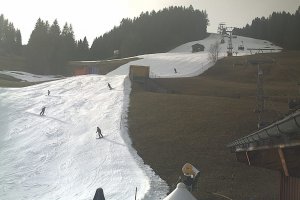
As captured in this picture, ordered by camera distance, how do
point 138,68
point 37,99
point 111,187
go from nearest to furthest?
point 111,187, point 37,99, point 138,68

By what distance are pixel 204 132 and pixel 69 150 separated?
411 inches

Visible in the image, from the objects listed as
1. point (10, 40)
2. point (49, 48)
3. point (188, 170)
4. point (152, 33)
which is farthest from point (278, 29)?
point (188, 170)

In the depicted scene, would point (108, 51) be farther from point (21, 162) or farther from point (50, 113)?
point (21, 162)

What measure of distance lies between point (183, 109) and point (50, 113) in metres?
14.0

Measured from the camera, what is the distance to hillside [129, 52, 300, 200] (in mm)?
22562

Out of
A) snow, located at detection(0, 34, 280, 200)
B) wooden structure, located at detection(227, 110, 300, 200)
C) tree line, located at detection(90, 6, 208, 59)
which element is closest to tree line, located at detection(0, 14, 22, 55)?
tree line, located at detection(90, 6, 208, 59)

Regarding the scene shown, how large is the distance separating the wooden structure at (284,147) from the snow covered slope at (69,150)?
34.7 feet

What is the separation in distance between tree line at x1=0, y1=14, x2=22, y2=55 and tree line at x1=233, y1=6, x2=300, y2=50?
88.6 metres

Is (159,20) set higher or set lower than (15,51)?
higher

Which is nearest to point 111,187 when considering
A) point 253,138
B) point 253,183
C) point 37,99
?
point 253,183

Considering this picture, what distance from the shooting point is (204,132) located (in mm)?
30922

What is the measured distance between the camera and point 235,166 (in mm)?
25172

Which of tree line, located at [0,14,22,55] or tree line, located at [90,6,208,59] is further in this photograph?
tree line, located at [90,6,208,59]

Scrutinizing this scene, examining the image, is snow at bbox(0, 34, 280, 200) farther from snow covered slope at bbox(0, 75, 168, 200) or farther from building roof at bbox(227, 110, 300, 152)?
building roof at bbox(227, 110, 300, 152)
